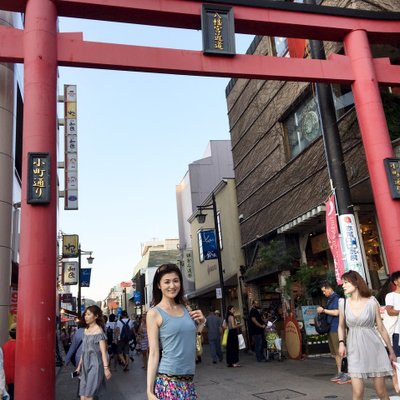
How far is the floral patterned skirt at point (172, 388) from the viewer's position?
9.92 feet

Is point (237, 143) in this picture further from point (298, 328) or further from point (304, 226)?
point (298, 328)

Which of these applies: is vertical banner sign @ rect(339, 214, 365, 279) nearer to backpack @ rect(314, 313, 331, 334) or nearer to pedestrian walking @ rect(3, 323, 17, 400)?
backpack @ rect(314, 313, 331, 334)

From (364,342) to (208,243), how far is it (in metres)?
18.1

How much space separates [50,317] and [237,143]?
15304 mm

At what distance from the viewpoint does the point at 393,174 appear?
9.16 meters

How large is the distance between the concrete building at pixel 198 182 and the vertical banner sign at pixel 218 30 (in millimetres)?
22341

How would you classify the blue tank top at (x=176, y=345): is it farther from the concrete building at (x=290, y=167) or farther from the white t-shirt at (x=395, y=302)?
the concrete building at (x=290, y=167)

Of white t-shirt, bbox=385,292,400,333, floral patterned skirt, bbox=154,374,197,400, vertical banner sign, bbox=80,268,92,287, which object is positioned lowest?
floral patterned skirt, bbox=154,374,197,400

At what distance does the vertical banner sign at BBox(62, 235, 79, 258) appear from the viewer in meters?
24.6

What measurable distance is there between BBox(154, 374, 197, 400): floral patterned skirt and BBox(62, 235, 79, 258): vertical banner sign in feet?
74.4

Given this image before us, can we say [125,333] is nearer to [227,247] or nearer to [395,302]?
[227,247]

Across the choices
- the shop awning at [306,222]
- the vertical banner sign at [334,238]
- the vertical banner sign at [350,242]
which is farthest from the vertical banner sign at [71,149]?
the vertical banner sign at [350,242]

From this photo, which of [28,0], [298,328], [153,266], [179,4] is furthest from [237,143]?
[153,266]

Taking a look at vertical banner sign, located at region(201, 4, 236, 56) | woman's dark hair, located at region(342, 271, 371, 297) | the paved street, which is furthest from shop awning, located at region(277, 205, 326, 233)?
woman's dark hair, located at region(342, 271, 371, 297)
